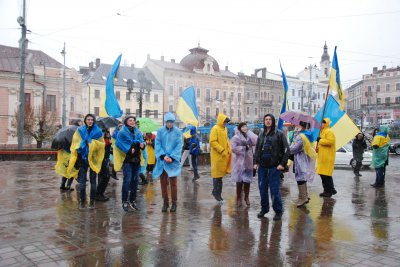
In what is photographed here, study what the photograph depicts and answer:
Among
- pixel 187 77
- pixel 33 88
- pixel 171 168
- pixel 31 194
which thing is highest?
pixel 187 77

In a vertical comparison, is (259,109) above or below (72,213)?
above

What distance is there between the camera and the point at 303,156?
326 inches

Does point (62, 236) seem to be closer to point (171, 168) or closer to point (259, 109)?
point (171, 168)

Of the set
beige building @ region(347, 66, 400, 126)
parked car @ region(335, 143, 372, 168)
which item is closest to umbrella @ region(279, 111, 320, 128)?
parked car @ region(335, 143, 372, 168)

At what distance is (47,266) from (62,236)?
120 cm

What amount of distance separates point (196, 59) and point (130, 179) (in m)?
57.2

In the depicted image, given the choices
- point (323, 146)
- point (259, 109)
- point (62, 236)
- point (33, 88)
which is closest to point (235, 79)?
point (259, 109)

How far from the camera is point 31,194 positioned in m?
8.92

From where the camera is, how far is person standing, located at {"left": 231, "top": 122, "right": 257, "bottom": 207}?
7902 mm

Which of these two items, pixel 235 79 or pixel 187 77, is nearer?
pixel 187 77

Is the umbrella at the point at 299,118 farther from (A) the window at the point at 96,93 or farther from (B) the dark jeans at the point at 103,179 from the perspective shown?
(A) the window at the point at 96,93

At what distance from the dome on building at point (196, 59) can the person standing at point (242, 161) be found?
2180 inches

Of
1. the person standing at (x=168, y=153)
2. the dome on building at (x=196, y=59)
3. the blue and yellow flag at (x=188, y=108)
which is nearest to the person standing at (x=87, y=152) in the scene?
the person standing at (x=168, y=153)

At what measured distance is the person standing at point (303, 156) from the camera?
8102 millimetres
